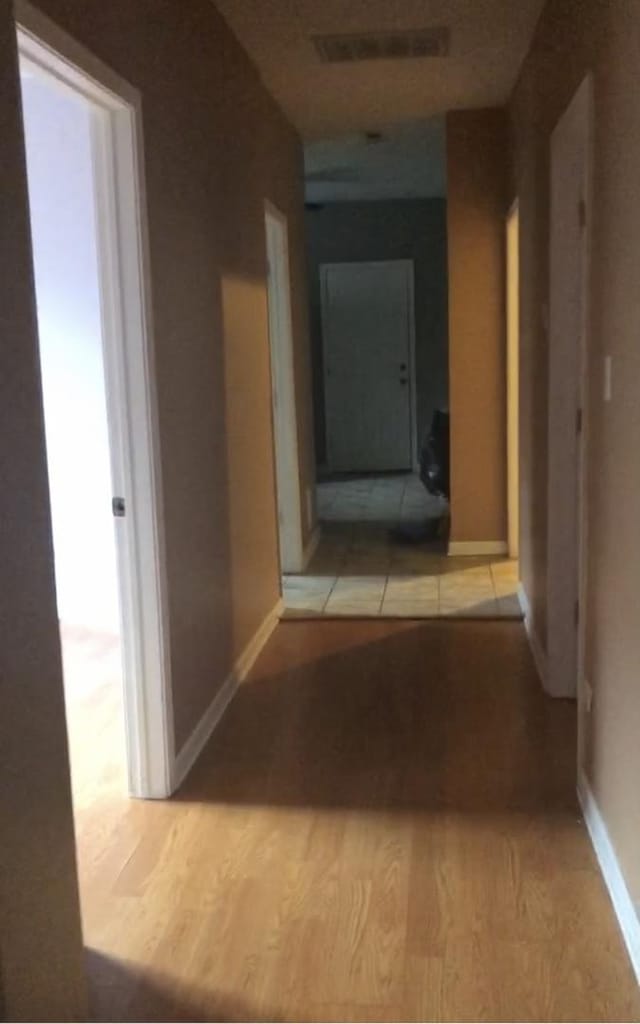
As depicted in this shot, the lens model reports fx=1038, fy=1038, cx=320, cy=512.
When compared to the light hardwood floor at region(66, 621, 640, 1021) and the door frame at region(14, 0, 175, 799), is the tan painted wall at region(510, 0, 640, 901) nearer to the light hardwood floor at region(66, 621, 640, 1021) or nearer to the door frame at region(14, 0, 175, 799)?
the light hardwood floor at region(66, 621, 640, 1021)

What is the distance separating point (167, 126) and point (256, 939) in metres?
2.20

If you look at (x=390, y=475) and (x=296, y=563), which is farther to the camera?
(x=390, y=475)

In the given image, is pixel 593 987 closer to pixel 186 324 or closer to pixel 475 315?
pixel 186 324

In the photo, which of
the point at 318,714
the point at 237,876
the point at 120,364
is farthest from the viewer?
the point at 318,714

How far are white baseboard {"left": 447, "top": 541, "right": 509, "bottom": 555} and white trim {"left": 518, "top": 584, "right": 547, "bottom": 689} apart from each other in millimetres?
877

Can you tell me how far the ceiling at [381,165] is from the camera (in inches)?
238

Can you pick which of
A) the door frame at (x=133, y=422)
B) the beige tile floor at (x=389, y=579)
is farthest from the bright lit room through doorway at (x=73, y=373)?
the door frame at (x=133, y=422)

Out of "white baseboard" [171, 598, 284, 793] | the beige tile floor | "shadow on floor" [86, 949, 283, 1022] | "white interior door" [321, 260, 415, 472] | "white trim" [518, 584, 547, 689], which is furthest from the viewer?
"white interior door" [321, 260, 415, 472]

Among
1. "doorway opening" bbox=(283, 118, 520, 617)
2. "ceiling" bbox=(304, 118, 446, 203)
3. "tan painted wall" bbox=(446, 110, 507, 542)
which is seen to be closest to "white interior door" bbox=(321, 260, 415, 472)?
"doorway opening" bbox=(283, 118, 520, 617)

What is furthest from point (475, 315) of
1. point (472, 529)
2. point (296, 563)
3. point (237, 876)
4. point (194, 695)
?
point (237, 876)

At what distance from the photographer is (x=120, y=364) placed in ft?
9.04

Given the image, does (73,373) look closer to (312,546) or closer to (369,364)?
(312,546)

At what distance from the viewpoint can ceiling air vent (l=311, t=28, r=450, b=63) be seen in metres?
4.00

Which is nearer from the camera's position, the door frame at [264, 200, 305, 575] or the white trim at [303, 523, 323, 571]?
the door frame at [264, 200, 305, 575]
